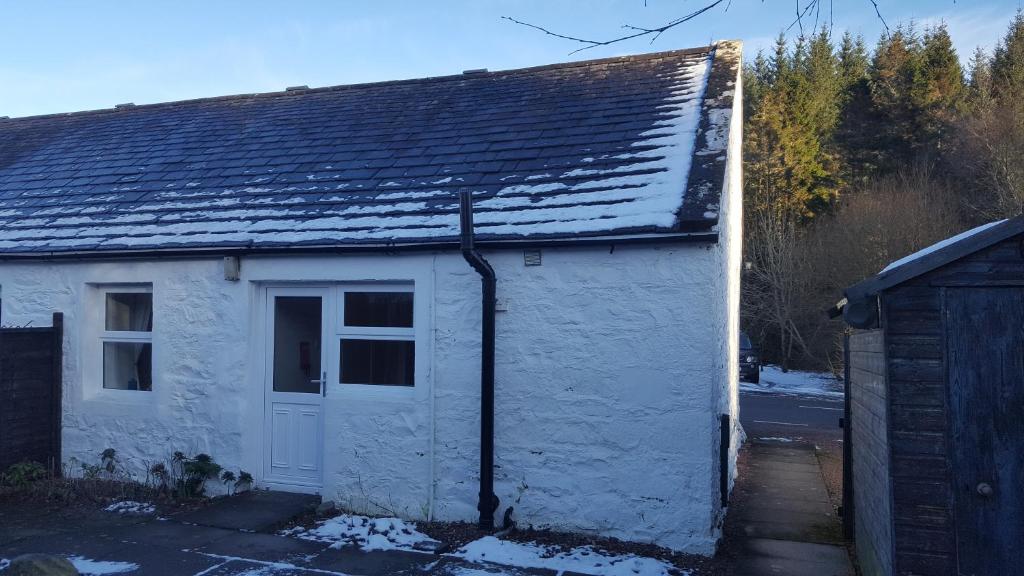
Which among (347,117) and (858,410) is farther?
(347,117)

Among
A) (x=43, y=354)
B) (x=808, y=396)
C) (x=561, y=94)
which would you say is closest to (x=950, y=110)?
(x=808, y=396)

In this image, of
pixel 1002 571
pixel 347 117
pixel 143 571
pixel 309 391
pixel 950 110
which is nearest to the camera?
pixel 1002 571

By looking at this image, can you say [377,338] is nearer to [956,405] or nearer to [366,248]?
[366,248]

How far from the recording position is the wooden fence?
8648mm

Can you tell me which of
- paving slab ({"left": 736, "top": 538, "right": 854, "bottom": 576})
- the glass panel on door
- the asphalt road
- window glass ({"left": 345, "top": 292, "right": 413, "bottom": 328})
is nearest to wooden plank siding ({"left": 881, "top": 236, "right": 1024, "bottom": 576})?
paving slab ({"left": 736, "top": 538, "right": 854, "bottom": 576})

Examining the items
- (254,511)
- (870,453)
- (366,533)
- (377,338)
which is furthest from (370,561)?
(870,453)

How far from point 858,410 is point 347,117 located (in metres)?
8.13

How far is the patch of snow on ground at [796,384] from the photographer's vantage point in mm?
25453

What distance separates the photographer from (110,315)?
9.42 metres

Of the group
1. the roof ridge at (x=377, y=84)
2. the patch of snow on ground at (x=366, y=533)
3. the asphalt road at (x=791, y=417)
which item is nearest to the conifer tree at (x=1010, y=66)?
the asphalt road at (x=791, y=417)

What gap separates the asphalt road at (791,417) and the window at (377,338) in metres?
8.37

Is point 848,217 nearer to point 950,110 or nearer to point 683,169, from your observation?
point 950,110

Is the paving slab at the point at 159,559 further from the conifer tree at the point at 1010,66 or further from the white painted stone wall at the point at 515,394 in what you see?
the conifer tree at the point at 1010,66

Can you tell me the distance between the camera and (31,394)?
29.2ft
